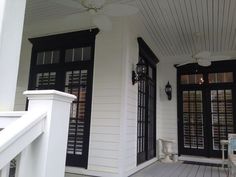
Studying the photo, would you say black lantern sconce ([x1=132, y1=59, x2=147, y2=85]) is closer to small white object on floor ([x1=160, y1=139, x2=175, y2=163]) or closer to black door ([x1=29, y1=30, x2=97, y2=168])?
black door ([x1=29, y1=30, x2=97, y2=168])

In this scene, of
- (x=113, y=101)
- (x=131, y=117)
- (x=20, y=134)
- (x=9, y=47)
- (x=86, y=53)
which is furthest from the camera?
(x=86, y=53)

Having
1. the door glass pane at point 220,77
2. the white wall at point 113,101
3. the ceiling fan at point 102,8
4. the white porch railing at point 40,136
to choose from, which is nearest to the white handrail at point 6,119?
the white porch railing at point 40,136

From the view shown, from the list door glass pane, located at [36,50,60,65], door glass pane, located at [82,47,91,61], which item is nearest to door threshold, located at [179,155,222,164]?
door glass pane, located at [82,47,91,61]

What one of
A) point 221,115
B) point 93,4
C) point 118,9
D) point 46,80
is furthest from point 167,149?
point 93,4

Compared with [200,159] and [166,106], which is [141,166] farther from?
[166,106]

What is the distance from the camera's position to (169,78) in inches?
290

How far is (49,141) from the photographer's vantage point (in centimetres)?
112

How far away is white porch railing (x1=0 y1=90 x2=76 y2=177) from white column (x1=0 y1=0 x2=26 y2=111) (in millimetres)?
323

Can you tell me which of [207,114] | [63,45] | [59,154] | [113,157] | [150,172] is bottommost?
[150,172]

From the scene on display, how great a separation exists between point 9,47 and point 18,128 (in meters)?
0.72

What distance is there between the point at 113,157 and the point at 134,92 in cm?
149

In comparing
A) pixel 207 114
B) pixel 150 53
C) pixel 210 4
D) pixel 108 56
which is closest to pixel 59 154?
pixel 108 56

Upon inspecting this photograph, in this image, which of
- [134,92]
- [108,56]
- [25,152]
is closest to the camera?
[25,152]

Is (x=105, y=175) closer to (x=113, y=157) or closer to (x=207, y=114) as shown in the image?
(x=113, y=157)
